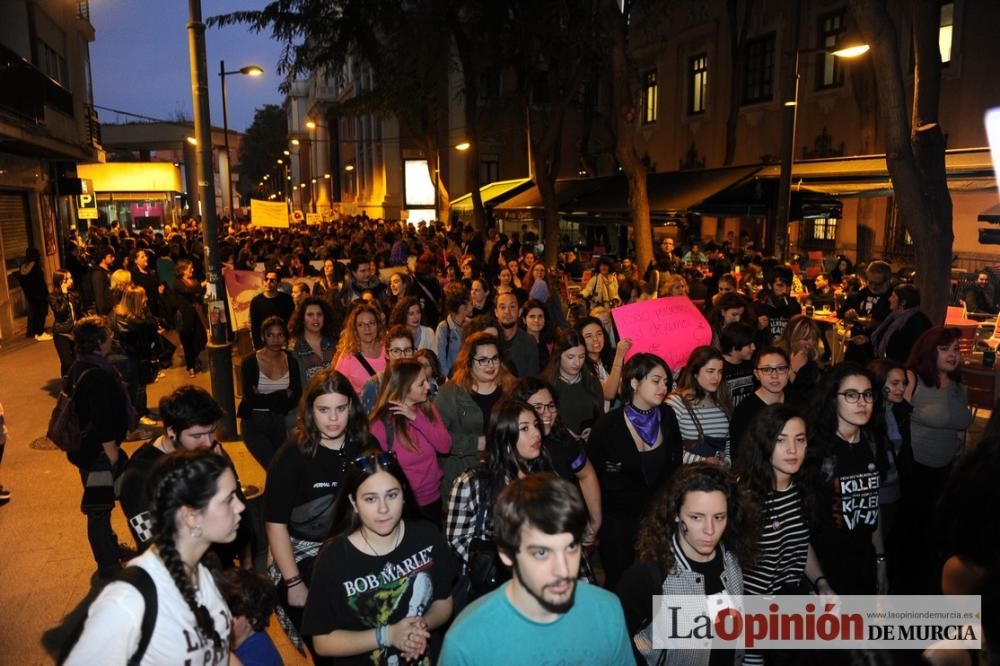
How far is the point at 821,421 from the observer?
4.43 m

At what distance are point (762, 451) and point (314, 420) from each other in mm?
2413

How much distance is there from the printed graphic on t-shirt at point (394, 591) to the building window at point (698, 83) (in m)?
28.6

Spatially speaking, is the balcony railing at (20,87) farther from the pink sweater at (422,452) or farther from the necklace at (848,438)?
the necklace at (848,438)

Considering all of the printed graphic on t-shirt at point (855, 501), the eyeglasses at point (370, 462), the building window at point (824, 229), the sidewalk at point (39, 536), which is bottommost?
the sidewalk at point (39, 536)

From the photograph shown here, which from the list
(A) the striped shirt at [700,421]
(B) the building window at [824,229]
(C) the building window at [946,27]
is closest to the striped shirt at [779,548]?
(A) the striped shirt at [700,421]

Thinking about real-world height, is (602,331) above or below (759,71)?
below

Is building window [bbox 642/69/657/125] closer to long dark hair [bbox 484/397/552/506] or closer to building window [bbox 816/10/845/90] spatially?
building window [bbox 816/10/845/90]

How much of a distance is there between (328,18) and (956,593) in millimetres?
26054

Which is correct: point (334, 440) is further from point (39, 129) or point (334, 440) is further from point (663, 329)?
point (39, 129)

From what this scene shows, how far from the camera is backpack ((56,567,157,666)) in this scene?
2.40 metres

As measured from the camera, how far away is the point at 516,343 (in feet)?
24.3

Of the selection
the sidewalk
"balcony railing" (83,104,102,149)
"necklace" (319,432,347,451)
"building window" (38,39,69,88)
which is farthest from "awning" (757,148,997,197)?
"balcony railing" (83,104,102,149)

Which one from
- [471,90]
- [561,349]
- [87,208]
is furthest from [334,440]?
[87,208]
